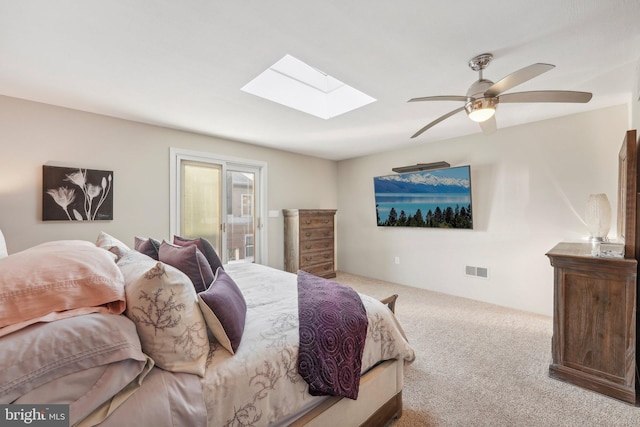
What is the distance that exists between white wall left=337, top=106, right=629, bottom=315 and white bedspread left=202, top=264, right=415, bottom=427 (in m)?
2.67

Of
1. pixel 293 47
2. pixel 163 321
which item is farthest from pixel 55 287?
pixel 293 47

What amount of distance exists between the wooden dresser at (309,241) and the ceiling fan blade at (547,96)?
3.17 metres

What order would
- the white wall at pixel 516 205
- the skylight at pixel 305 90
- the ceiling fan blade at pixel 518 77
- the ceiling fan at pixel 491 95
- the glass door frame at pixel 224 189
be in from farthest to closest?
the glass door frame at pixel 224 189 < the white wall at pixel 516 205 < the skylight at pixel 305 90 < the ceiling fan at pixel 491 95 < the ceiling fan blade at pixel 518 77

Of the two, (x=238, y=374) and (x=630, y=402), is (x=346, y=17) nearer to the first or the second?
(x=238, y=374)

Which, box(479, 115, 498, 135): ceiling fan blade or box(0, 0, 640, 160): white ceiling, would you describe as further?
box(479, 115, 498, 135): ceiling fan blade

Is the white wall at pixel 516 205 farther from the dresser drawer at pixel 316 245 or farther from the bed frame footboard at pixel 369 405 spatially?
the bed frame footboard at pixel 369 405

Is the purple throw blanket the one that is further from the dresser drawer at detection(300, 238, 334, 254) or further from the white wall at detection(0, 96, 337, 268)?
the dresser drawer at detection(300, 238, 334, 254)

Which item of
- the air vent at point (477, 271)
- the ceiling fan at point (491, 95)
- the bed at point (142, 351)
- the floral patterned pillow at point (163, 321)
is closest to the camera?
the bed at point (142, 351)

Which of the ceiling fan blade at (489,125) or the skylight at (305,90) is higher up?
the skylight at (305,90)

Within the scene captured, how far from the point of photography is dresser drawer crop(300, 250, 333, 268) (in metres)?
4.49

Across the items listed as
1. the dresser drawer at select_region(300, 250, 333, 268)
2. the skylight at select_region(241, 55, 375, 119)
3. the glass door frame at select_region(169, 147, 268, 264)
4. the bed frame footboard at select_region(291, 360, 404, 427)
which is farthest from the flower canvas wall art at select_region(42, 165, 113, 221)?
the bed frame footboard at select_region(291, 360, 404, 427)

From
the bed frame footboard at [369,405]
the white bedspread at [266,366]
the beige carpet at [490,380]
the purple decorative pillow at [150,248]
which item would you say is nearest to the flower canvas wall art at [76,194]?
the purple decorative pillow at [150,248]

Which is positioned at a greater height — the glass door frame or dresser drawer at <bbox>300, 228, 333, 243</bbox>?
the glass door frame

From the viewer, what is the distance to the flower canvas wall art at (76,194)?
2.61 meters
